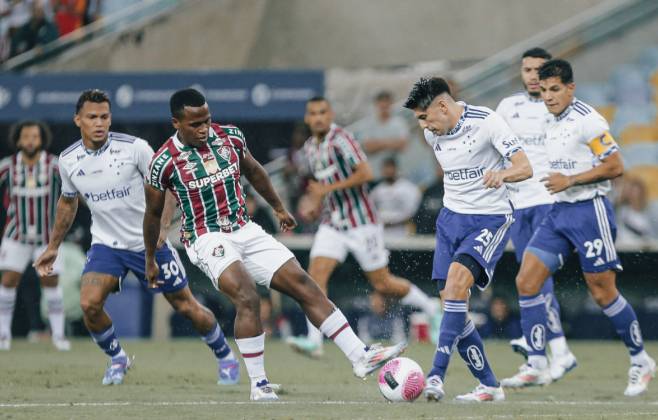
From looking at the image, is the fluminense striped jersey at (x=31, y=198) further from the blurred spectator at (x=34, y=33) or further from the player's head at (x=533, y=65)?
the player's head at (x=533, y=65)

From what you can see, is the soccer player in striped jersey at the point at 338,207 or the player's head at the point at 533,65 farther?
the soccer player in striped jersey at the point at 338,207

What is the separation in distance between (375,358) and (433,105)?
1.75m

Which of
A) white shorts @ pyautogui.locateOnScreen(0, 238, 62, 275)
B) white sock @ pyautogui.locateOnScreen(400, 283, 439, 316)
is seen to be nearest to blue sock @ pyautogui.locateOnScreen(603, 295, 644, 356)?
white sock @ pyautogui.locateOnScreen(400, 283, 439, 316)

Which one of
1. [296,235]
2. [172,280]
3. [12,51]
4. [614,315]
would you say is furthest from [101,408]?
[12,51]

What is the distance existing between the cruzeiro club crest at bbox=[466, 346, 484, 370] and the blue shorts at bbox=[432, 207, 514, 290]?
0.42 metres

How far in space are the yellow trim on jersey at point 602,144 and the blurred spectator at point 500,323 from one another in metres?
6.66

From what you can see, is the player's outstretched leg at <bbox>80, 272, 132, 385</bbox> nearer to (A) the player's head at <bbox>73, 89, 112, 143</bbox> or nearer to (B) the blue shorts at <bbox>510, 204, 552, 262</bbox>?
(A) the player's head at <bbox>73, 89, 112, 143</bbox>

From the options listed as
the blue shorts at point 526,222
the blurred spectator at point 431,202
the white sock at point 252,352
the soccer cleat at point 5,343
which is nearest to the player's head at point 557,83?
the blue shorts at point 526,222

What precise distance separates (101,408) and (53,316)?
649cm

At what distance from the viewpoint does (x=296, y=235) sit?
16.4 m

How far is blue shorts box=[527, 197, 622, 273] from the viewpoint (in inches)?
378

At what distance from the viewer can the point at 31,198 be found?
573 inches

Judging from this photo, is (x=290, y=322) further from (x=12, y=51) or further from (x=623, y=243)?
(x=12, y=51)

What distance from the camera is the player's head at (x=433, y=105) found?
8.52 metres
